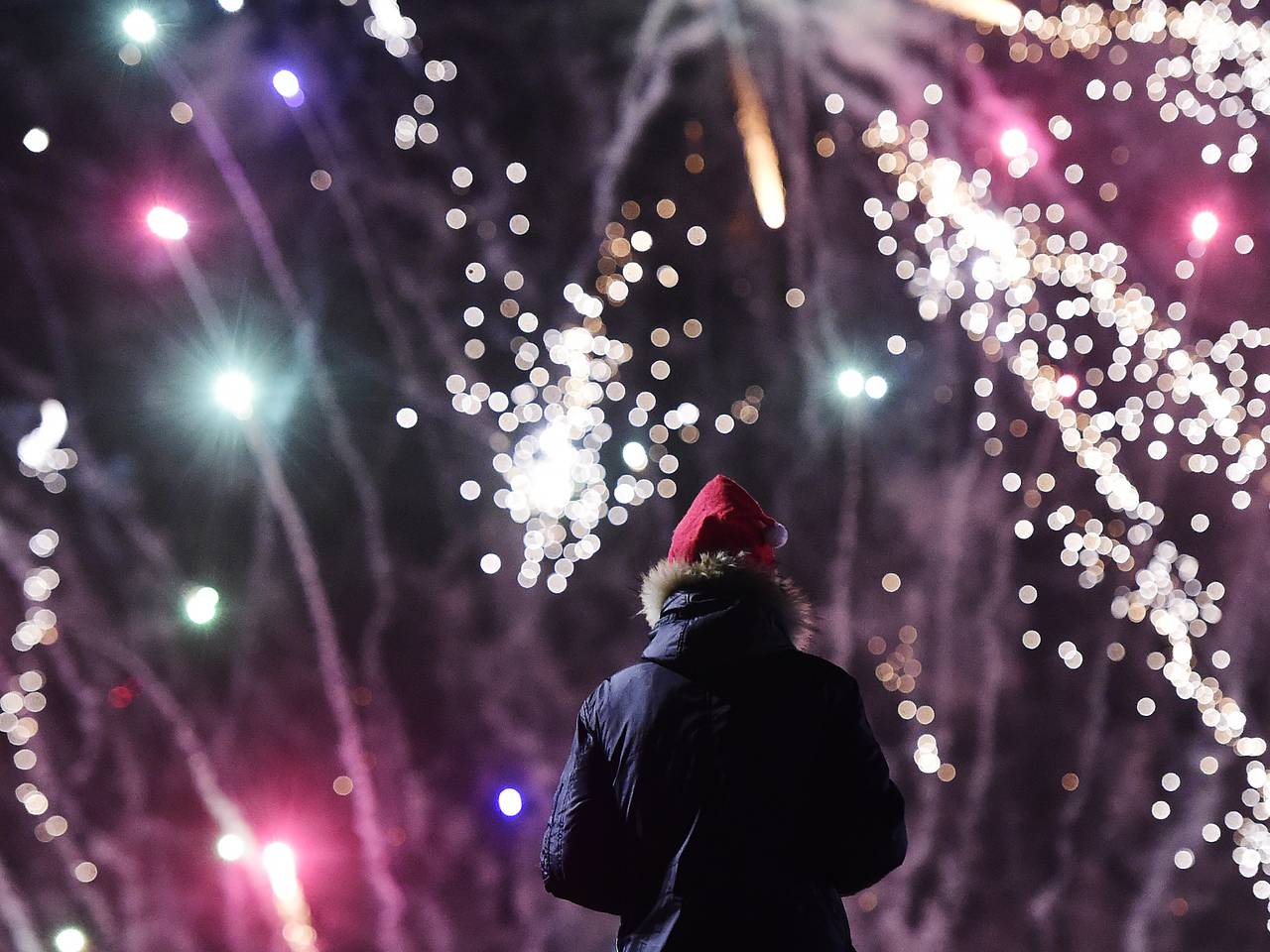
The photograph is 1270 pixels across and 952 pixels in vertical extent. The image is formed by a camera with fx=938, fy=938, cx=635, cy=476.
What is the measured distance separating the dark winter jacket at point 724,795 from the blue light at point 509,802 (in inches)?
62.6

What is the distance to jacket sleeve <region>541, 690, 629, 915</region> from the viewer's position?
1.19 meters

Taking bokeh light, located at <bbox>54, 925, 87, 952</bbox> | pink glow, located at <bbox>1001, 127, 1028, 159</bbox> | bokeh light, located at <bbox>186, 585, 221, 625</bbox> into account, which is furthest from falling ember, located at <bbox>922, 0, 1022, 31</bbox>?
bokeh light, located at <bbox>54, 925, 87, 952</bbox>

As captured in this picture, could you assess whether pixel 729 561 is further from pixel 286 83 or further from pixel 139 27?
pixel 139 27

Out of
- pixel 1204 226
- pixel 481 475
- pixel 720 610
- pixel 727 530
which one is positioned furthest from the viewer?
pixel 1204 226

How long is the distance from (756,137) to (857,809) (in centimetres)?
234

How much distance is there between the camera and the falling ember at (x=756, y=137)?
2.96m

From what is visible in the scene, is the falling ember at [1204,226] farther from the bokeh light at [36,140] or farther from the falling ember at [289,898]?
the bokeh light at [36,140]

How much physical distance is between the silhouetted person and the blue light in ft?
5.20

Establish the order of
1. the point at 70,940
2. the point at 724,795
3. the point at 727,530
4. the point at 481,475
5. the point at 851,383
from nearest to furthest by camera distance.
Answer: the point at 724,795 → the point at 727,530 → the point at 70,940 → the point at 481,475 → the point at 851,383

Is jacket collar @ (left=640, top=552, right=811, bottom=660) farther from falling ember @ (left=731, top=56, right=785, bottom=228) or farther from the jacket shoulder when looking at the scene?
falling ember @ (left=731, top=56, right=785, bottom=228)

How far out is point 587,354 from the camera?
287cm

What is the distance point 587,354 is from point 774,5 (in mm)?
1294

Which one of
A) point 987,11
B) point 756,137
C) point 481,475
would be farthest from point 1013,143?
point 481,475

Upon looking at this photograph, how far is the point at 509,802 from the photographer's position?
2744mm
